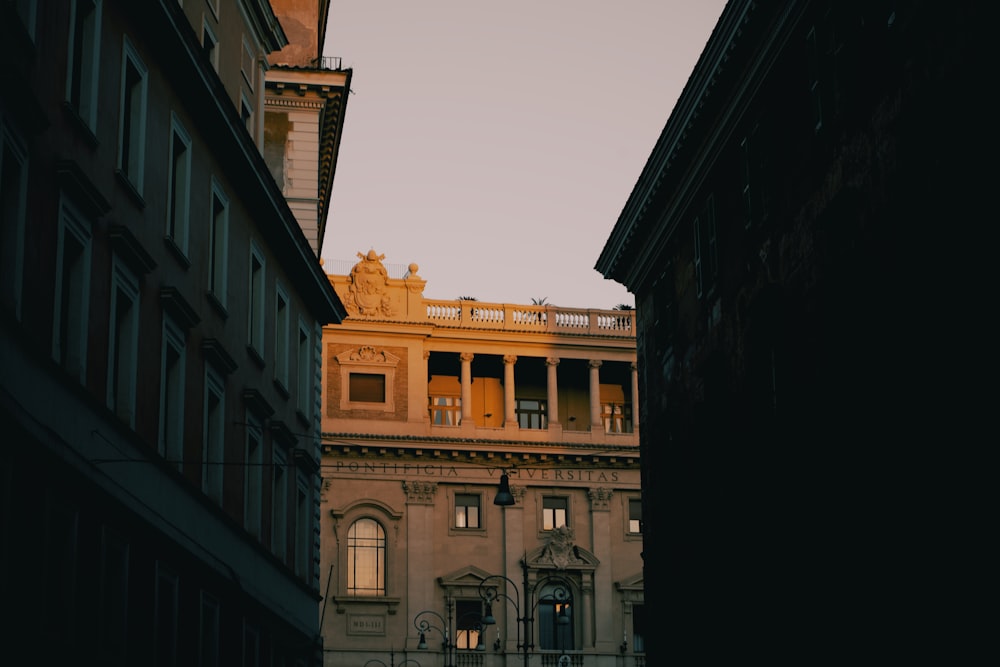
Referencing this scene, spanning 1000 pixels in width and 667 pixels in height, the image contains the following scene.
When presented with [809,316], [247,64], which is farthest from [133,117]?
[809,316]

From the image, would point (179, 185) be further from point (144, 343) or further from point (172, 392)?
point (144, 343)

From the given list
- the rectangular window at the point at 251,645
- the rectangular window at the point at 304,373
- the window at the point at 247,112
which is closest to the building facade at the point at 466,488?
the rectangular window at the point at 304,373

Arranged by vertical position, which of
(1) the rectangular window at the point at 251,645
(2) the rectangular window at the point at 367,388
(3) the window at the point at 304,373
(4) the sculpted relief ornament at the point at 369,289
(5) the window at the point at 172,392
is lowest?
(1) the rectangular window at the point at 251,645

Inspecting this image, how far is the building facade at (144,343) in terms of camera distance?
61.0ft

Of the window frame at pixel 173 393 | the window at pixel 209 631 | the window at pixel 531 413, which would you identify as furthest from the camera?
the window at pixel 531 413

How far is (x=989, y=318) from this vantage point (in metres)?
18.4

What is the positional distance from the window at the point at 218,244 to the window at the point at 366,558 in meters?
35.3

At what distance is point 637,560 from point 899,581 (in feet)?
Answer: 147

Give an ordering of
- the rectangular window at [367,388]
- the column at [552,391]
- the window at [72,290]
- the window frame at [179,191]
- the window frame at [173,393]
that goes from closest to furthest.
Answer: the window at [72,290] → the window frame at [173,393] → the window frame at [179,191] → the rectangular window at [367,388] → the column at [552,391]

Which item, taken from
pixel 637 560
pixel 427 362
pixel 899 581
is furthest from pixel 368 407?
pixel 899 581

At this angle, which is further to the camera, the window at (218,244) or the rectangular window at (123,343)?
the window at (218,244)

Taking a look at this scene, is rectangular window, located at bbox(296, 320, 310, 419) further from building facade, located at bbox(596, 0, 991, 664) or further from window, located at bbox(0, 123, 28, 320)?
window, located at bbox(0, 123, 28, 320)

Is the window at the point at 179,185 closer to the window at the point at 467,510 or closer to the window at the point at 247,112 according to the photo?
the window at the point at 247,112

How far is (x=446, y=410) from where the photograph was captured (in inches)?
2653
